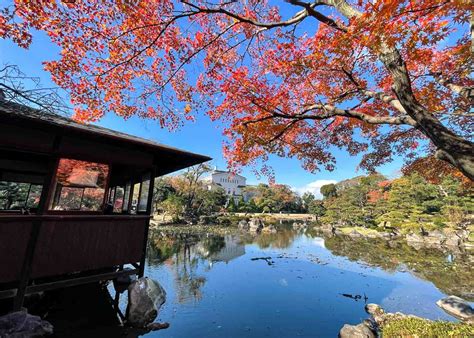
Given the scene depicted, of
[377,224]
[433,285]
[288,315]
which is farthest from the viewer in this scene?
[377,224]

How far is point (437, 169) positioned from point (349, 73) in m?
5.72

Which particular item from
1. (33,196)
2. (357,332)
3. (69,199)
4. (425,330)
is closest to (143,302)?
(69,199)

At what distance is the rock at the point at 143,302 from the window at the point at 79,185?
1968 millimetres

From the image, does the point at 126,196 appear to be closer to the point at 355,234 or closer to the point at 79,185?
Result: the point at 79,185

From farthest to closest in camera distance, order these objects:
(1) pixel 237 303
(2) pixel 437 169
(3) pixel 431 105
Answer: (2) pixel 437 169 < (1) pixel 237 303 < (3) pixel 431 105

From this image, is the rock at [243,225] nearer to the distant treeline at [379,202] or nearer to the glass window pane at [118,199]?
the distant treeline at [379,202]

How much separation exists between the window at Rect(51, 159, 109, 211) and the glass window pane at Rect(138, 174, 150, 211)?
40.1 inches

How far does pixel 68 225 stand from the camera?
15.1 feet

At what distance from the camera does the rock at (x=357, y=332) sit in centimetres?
470

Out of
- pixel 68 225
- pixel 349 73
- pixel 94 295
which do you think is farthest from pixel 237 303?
pixel 349 73

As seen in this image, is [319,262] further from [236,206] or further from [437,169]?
[236,206]

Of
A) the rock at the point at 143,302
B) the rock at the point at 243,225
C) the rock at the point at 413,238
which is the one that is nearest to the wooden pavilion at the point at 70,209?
the rock at the point at 143,302

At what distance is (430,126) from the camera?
3195mm

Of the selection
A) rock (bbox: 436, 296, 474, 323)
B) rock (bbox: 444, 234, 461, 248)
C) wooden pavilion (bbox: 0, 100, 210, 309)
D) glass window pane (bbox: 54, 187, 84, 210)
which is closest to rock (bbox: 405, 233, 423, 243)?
rock (bbox: 444, 234, 461, 248)
